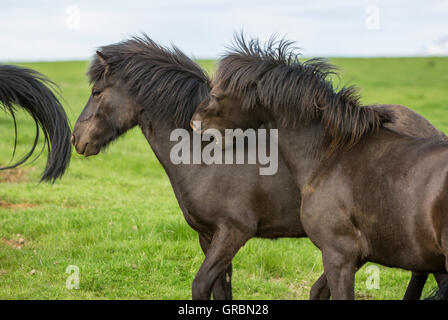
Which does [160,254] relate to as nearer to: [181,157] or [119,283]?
[119,283]

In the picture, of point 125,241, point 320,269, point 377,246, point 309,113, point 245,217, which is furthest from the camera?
point 125,241

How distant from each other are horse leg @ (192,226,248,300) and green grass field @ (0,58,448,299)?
128cm

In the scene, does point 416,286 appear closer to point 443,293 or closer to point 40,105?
point 443,293

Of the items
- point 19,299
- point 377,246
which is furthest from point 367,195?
point 19,299

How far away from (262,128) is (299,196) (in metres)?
0.65

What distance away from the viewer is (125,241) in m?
7.27

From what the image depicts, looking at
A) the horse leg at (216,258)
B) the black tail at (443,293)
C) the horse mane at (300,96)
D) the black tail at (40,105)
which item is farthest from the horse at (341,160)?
the black tail at (40,105)

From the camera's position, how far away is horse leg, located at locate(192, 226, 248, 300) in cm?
472

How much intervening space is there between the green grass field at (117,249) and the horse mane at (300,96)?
16.1 inches

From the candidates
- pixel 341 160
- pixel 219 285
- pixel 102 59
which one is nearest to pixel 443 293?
pixel 341 160

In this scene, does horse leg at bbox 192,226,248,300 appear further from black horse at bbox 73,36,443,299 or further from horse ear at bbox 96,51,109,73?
horse ear at bbox 96,51,109,73

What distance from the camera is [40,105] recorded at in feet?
21.9

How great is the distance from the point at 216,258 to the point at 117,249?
2.61 meters

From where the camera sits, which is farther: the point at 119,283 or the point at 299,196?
the point at 119,283
